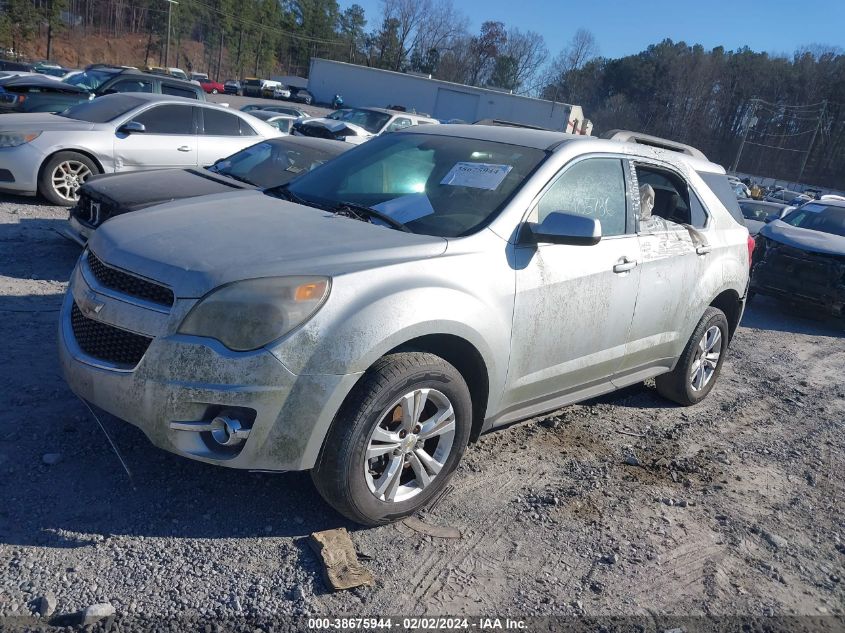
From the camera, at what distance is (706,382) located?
5473 millimetres

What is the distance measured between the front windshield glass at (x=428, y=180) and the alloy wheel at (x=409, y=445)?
87 cm

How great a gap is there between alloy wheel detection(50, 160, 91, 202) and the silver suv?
5.53m

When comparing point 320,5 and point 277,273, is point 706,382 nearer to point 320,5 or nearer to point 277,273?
point 277,273

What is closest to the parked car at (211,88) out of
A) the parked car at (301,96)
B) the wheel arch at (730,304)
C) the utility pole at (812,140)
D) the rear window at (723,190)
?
the parked car at (301,96)

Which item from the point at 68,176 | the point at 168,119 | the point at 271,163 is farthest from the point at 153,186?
the point at 168,119

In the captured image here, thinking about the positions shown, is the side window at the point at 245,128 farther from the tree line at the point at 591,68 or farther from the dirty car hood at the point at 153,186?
the tree line at the point at 591,68

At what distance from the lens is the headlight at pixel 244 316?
8.82ft

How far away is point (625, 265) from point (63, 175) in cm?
728

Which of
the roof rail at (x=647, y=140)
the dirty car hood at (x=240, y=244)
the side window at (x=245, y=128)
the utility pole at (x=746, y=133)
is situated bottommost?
the side window at (x=245, y=128)

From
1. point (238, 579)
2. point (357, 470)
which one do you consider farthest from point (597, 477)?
point (238, 579)

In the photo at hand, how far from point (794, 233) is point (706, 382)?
18.3 feet

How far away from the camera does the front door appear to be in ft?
11.6

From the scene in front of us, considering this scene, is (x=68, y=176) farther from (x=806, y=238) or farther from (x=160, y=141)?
(x=806, y=238)

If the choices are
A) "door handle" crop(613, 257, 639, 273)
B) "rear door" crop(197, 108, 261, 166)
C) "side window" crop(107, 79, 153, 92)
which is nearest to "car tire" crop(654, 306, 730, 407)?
"door handle" crop(613, 257, 639, 273)
